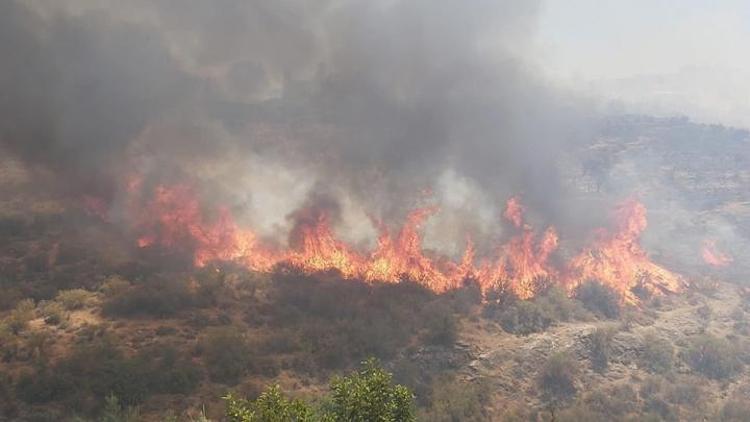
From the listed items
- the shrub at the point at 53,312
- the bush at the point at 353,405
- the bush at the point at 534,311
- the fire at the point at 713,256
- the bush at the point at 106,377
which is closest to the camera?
the bush at the point at 353,405

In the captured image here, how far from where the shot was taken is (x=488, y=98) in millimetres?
68188

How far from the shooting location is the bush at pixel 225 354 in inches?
1335

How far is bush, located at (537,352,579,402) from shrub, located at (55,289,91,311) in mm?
34613

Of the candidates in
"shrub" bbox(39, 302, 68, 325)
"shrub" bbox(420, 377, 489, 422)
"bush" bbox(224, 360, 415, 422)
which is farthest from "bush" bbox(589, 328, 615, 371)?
"shrub" bbox(39, 302, 68, 325)

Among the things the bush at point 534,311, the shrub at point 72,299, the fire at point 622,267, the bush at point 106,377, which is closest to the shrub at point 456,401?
the bush at point 534,311

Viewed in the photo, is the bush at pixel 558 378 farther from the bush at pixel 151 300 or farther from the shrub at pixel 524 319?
the bush at pixel 151 300

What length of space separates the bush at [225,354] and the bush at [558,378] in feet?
71.2

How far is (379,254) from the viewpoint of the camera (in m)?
49.7

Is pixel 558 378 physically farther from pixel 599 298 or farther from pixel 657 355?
pixel 599 298

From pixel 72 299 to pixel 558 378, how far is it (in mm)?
36574

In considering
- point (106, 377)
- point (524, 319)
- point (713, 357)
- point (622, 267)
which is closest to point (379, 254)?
point (524, 319)

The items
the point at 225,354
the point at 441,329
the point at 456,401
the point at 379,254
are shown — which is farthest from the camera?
the point at 379,254

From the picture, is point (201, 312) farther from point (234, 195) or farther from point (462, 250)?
point (462, 250)

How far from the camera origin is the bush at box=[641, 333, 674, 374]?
42.2m
